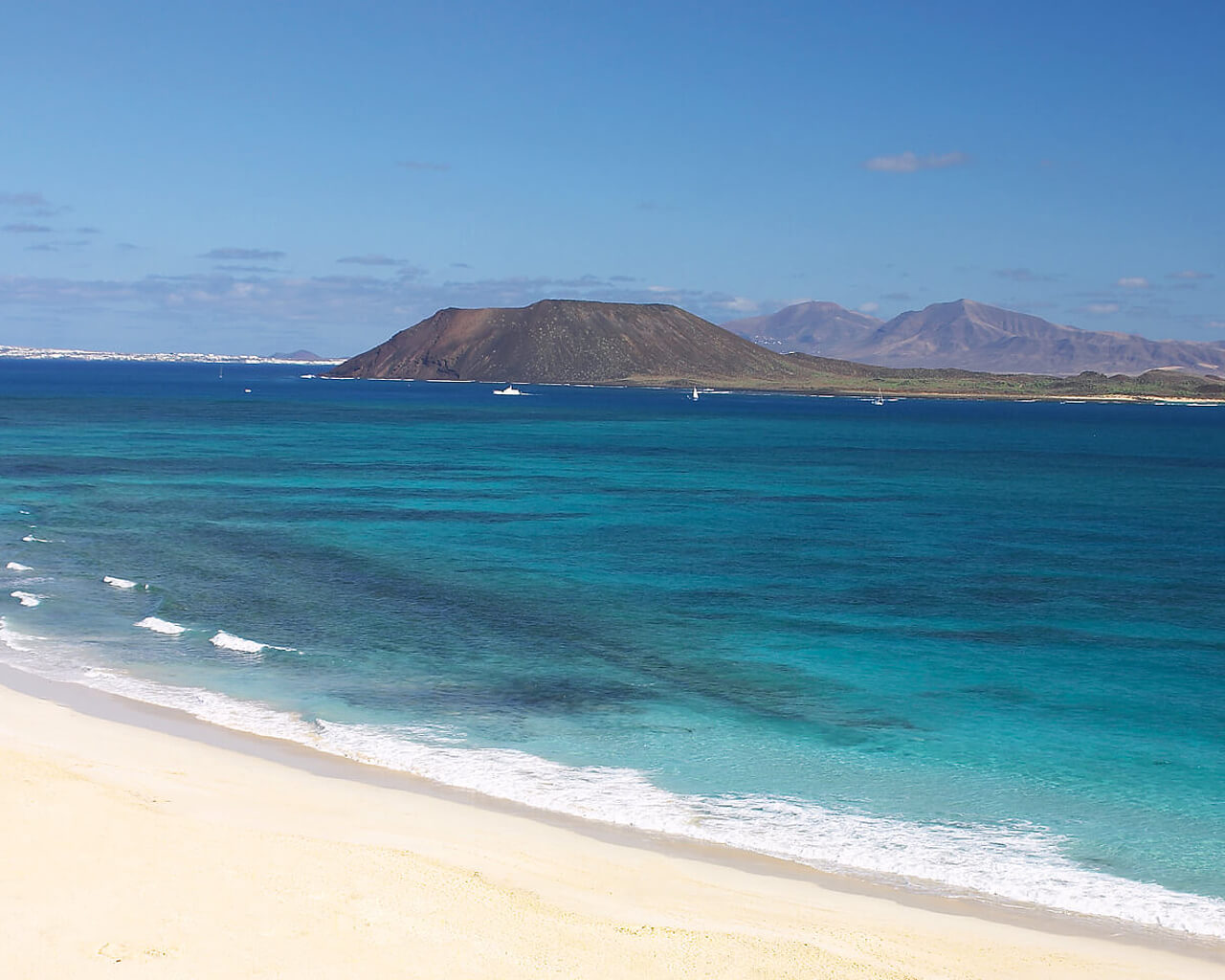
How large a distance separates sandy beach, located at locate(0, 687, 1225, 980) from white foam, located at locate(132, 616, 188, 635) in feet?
33.8

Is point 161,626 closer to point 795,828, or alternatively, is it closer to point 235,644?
point 235,644

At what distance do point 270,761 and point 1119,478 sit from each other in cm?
6705

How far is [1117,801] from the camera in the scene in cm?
1655

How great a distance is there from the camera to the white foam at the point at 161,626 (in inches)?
1025

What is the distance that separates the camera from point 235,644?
81.5 feet

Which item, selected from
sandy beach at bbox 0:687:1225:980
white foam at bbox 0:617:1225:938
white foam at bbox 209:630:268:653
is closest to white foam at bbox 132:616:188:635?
white foam at bbox 209:630:268:653

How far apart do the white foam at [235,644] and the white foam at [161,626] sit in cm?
121

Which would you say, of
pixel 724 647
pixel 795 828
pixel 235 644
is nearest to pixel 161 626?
pixel 235 644

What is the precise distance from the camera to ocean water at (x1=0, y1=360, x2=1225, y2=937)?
15.8 metres

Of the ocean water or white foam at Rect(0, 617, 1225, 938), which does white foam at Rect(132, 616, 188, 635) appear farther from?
white foam at Rect(0, 617, 1225, 938)

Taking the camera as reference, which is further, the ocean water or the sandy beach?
the ocean water

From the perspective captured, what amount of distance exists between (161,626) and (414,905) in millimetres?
16717

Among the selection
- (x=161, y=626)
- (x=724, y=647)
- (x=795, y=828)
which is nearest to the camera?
(x=795, y=828)

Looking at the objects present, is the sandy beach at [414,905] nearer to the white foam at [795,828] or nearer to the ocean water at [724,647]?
the white foam at [795,828]
